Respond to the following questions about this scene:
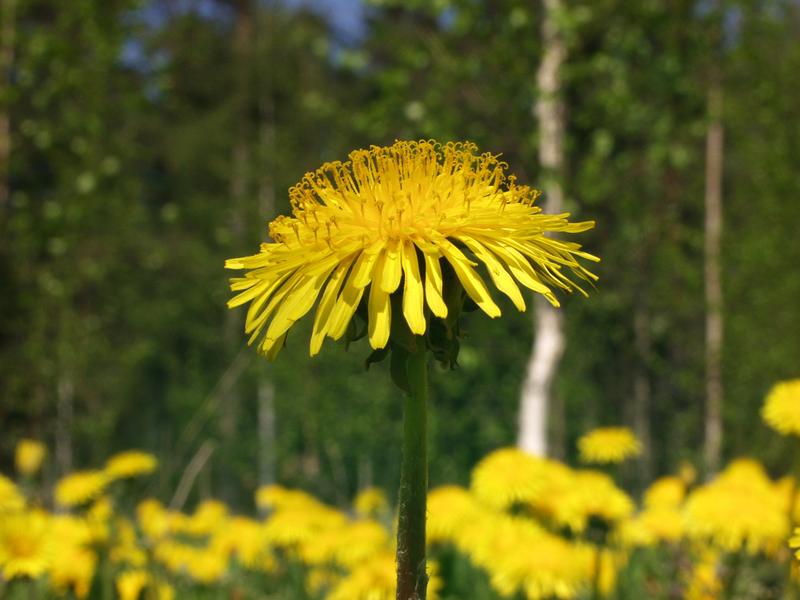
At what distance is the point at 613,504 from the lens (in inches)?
105

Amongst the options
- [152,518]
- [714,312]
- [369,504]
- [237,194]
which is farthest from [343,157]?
[152,518]

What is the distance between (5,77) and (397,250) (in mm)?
7349

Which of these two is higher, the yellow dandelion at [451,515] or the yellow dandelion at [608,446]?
the yellow dandelion at [608,446]

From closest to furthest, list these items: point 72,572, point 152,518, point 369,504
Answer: point 72,572
point 152,518
point 369,504

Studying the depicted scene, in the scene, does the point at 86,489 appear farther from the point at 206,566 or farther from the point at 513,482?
the point at 513,482

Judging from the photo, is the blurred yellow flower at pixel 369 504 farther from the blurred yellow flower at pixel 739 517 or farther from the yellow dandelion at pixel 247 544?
the blurred yellow flower at pixel 739 517

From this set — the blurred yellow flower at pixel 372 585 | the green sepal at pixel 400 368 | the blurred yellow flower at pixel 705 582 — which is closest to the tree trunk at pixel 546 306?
the blurred yellow flower at pixel 705 582

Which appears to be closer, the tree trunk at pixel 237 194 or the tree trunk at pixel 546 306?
the tree trunk at pixel 546 306

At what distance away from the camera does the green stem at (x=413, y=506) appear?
3.15 ft

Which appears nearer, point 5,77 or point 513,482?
point 513,482

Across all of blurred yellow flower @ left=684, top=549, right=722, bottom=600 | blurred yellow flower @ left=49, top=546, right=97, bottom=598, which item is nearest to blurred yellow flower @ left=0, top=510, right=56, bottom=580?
blurred yellow flower @ left=49, top=546, right=97, bottom=598

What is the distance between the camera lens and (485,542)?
2.67 metres

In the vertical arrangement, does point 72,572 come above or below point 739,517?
below

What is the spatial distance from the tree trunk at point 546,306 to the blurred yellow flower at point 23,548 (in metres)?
4.31
